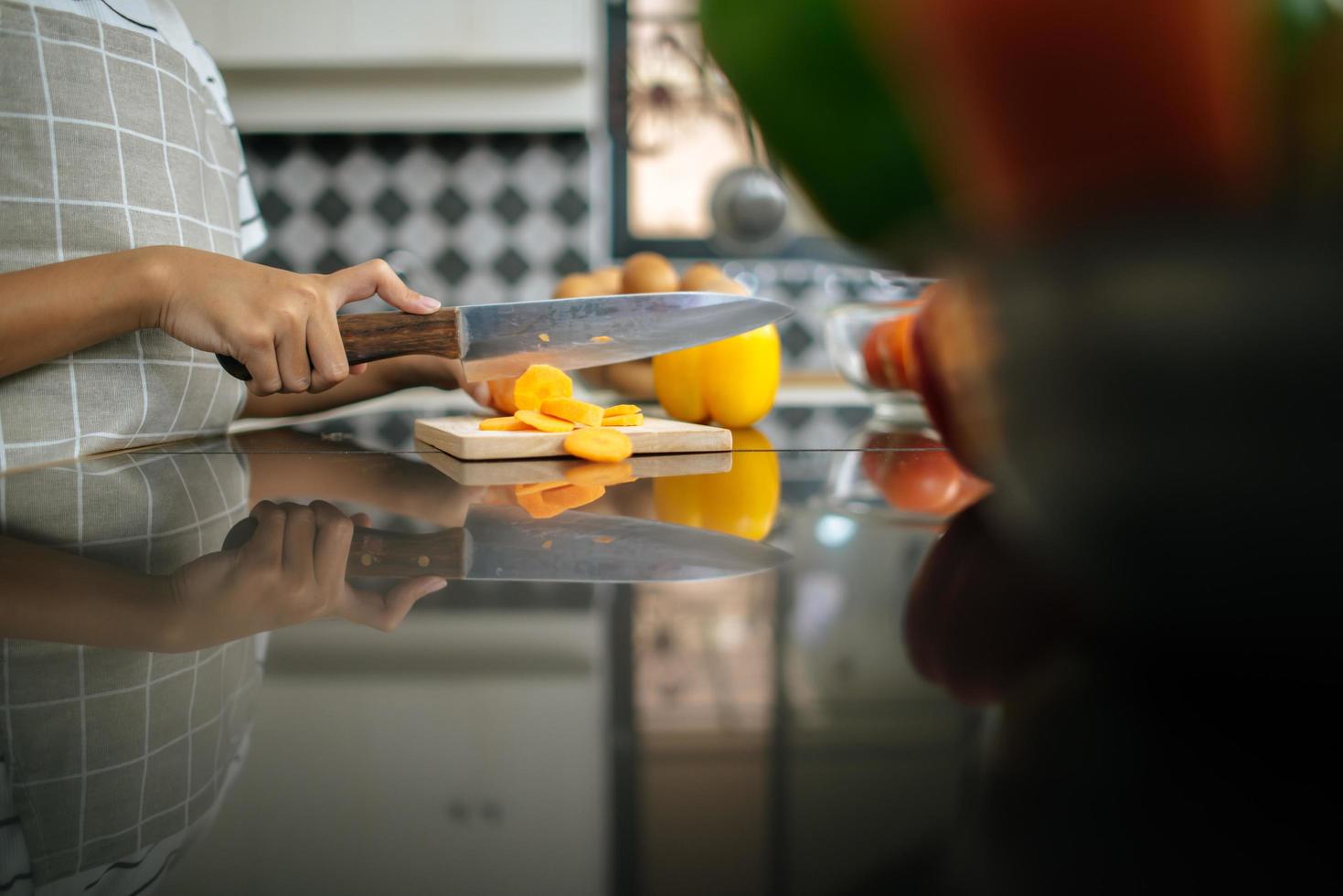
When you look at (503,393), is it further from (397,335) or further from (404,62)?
(404,62)

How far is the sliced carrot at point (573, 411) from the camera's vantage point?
76 cm

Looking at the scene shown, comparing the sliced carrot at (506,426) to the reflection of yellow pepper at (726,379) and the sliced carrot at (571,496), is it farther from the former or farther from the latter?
the reflection of yellow pepper at (726,379)

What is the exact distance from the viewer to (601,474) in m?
0.65

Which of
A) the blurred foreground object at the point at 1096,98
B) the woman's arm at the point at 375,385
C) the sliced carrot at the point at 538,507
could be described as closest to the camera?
the blurred foreground object at the point at 1096,98

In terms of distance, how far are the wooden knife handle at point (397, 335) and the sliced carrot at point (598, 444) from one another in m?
0.19

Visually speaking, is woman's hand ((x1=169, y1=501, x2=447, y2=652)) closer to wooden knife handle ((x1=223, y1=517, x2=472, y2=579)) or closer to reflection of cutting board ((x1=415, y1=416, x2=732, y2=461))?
wooden knife handle ((x1=223, y1=517, x2=472, y2=579))

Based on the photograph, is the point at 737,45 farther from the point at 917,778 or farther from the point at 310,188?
the point at 310,188

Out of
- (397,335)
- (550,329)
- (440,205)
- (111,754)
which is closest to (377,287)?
(397,335)

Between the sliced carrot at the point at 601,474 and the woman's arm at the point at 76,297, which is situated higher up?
the woman's arm at the point at 76,297

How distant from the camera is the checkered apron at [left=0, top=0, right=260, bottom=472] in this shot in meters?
0.97

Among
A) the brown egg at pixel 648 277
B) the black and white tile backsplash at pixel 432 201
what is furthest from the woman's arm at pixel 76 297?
the black and white tile backsplash at pixel 432 201

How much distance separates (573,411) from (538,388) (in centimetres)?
4

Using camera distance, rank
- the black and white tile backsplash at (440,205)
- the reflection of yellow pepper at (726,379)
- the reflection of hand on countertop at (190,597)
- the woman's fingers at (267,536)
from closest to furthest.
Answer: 1. the reflection of hand on countertop at (190,597)
2. the woman's fingers at (267,536)
3. the reflection of yellow pepper at (726,379)
4. the black and white tile backsplash at (440,205)

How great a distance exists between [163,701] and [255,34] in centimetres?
243
